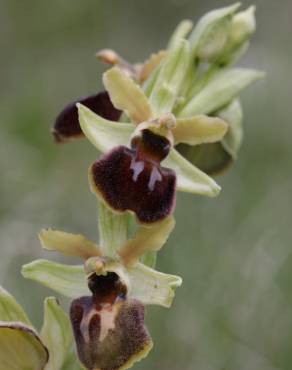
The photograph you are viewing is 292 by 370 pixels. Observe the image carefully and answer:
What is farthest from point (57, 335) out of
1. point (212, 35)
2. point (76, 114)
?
point (212, 35)

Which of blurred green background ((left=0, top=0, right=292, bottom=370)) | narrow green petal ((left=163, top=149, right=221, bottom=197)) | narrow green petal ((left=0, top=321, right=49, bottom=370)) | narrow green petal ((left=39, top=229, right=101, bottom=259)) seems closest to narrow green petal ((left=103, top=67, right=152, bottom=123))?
narrow green petal ((left=163, top=149, right=221, bottom=197))

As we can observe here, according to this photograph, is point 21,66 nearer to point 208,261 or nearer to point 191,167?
point 208,261

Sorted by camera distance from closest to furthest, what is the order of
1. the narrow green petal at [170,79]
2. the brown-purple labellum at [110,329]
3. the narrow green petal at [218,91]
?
the brown-purple labellum at [110,329]
the narrow green petal at [170,79]
the narrow green petal at [218,91]

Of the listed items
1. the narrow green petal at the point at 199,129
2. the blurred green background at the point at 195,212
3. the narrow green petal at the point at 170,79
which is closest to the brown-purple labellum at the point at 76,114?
the narrow green petal at the point at 170,79

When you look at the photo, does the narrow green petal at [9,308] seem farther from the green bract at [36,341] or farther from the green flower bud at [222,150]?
the green flower bud at [222,150]

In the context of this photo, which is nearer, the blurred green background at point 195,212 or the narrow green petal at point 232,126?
the narrow green petal at point 232,126
